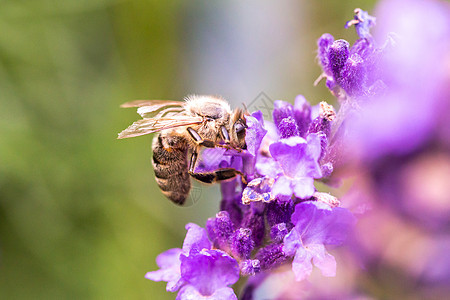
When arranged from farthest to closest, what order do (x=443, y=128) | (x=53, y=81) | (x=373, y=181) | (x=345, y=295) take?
1. (x=53, y=81)
2. (x=345, y=295)
3. (x=373, y=181)
4. (x=443, y=128)

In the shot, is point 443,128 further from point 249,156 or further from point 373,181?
point 249,156

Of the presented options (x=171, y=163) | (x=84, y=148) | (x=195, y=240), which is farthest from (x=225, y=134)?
(x=84, y=148)

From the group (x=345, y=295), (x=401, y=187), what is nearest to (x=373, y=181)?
(x=401, y=187)

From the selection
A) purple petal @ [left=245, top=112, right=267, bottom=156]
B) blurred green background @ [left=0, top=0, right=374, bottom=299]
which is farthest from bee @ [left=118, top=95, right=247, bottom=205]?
blurred green background @ [left=0, top=0, right=374, bottom=299]

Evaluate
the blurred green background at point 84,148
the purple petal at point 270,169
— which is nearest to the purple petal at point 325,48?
the purple petal at point 270,169

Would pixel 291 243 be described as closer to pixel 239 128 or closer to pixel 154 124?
pixel 239 128

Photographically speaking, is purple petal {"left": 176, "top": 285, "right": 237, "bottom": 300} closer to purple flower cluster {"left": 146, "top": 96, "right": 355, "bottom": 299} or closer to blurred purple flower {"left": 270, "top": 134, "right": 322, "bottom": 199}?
purple flower cluster {"left": 146, "top": 96, "right": 355, "bottom": 299}

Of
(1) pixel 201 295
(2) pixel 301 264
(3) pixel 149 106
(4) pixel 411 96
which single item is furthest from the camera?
(3) pixel 149 106
